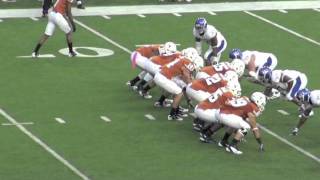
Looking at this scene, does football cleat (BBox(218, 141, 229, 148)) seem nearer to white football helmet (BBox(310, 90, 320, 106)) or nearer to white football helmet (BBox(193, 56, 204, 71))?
white football helmet (BBox(310, 90, 320, 106))

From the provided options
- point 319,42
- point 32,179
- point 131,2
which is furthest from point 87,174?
point 131,2

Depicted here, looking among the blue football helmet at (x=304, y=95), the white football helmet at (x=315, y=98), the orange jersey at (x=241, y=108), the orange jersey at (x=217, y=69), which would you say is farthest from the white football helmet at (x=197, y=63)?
the white football helmet at (x=315, y=98)

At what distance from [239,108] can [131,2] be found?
11530mm

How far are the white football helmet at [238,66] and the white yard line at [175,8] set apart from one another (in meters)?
8.09

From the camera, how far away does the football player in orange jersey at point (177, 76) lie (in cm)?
2416

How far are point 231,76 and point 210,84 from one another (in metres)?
0.44

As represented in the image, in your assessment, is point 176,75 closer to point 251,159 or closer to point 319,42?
point 251,159

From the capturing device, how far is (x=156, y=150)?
72.7 ft

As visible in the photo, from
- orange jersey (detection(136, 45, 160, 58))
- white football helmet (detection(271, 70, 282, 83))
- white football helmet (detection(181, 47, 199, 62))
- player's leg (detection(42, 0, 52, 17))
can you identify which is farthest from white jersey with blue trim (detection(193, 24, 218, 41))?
player's leg (detection(42, 0, 52, 17))

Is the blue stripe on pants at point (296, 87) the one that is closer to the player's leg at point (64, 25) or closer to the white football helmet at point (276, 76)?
the white football helmet at point (276, 76)

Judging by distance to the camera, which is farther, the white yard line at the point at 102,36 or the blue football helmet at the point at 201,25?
the white yard line at the point at 102,36

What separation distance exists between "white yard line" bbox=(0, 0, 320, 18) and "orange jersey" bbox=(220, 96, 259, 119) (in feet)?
33.7

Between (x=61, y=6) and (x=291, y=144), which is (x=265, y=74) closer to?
(x=291, y=144)

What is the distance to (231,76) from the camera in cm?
2364
